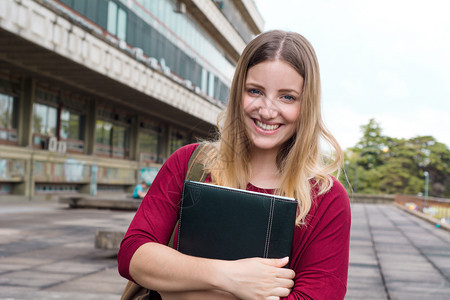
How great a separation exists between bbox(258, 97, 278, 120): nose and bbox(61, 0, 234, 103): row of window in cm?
1777

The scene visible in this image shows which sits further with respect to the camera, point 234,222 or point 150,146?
point 150,146

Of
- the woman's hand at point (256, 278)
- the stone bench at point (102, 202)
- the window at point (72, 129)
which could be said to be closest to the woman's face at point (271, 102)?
the woman's hand at point (256, 278)

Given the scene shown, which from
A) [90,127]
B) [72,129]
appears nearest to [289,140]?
[72,129]

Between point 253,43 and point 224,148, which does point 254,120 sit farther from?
point 253,43

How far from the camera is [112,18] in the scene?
69.9 ft

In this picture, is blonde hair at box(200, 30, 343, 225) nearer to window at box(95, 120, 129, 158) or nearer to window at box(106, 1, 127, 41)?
window at box(106, 1, 127, 41)

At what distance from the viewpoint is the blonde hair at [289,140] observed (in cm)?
172

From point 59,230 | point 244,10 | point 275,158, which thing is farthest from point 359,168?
point 275,158

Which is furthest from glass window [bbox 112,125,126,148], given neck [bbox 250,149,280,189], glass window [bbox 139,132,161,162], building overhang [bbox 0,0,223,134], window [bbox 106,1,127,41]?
neck [bbox 250,149,280,189]

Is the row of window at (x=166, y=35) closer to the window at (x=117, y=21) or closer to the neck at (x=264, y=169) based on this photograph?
the window at (x=117, y=21)

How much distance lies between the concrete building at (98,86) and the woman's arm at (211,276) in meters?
14.0

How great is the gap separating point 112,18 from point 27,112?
520cm

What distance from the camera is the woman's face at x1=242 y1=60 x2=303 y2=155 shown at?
67.7 inches

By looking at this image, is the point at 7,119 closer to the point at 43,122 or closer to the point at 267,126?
the point at 43,122
